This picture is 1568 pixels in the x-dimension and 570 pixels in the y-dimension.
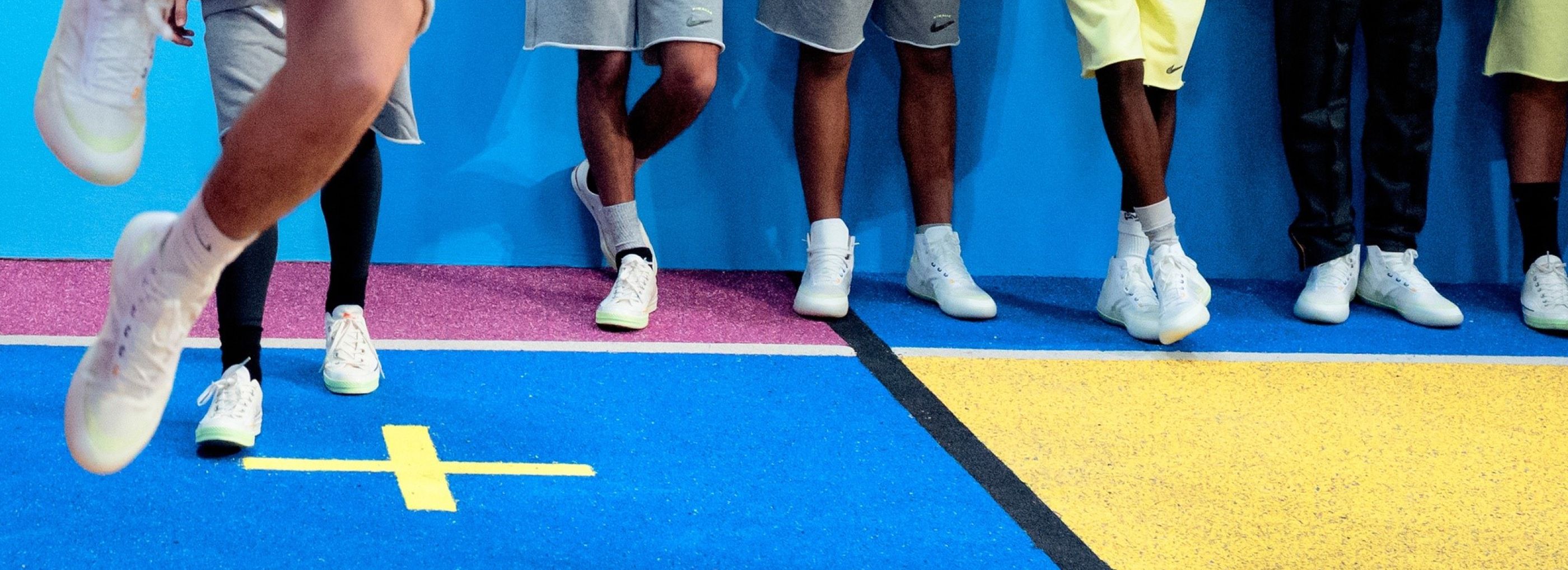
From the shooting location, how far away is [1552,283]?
2.90m

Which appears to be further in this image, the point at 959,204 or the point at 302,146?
the point at 959,204

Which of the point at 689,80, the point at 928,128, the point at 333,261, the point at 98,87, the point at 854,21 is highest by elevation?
the point at 98,87

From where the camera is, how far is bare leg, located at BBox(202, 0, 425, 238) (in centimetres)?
99

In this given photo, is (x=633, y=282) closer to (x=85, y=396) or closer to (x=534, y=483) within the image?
(x=534, y=483)

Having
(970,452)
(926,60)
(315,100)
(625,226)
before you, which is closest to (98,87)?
(315,100)

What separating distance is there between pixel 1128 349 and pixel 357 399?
1.42 meters

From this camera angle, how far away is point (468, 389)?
2143 millimetres

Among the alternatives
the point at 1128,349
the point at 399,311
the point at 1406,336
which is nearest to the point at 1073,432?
the point at 1128,349

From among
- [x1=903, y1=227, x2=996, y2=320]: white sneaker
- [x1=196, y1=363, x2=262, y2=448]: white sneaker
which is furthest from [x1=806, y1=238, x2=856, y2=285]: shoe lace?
[x1=196, y1=363, x2=262, y2=448]: white sneaker

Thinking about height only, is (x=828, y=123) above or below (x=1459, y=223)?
above

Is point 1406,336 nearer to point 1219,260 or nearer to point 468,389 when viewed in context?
point 1219,260

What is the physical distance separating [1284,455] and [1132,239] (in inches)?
33.1

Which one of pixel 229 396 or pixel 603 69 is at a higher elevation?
pixel 603 69

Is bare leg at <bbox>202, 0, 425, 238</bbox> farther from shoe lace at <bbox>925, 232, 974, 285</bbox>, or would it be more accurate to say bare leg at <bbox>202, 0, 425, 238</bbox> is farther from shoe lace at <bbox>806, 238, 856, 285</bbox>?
shoe lace at <bbox>925, 232, 974, 285</bbox>
